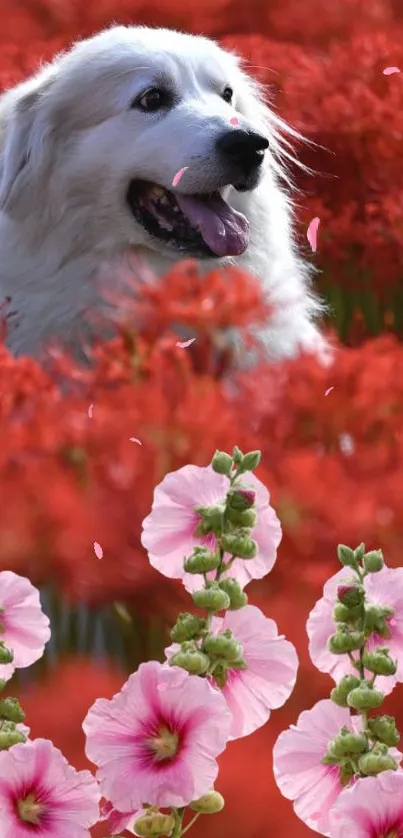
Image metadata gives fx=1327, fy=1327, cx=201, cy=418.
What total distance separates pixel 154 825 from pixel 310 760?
143mm

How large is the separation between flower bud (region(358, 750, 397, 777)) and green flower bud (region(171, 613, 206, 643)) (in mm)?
151

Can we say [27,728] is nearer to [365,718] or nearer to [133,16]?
[365,718]

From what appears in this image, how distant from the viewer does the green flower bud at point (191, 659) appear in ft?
3.15

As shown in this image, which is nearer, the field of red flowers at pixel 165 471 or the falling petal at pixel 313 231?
the field of red flowers at pixel 165 471

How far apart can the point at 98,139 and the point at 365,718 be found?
234 centimetres

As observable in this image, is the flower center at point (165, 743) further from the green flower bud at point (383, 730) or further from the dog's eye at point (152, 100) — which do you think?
the dog's eye at point (152, 100)

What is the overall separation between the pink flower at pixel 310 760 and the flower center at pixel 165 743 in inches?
3.2

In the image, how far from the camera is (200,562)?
97cm

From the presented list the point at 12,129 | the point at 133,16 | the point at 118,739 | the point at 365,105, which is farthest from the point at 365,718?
the point at 12,129

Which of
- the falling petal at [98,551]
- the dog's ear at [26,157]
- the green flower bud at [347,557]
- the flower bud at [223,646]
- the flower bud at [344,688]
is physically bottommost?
the dog's ear at [26,157]

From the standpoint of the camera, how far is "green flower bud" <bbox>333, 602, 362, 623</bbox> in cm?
95

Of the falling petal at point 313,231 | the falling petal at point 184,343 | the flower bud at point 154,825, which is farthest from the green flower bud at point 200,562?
the falling petal at point 313,231

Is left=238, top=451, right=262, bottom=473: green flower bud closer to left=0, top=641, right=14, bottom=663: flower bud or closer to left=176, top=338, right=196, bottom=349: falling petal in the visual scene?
left=0, top=641, right=14, bottom=663: flower bud

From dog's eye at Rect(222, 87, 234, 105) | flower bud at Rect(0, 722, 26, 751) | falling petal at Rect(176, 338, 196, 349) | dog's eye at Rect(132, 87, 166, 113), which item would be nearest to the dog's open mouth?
dog's eye at Rect(132, 87, 166, 113)
